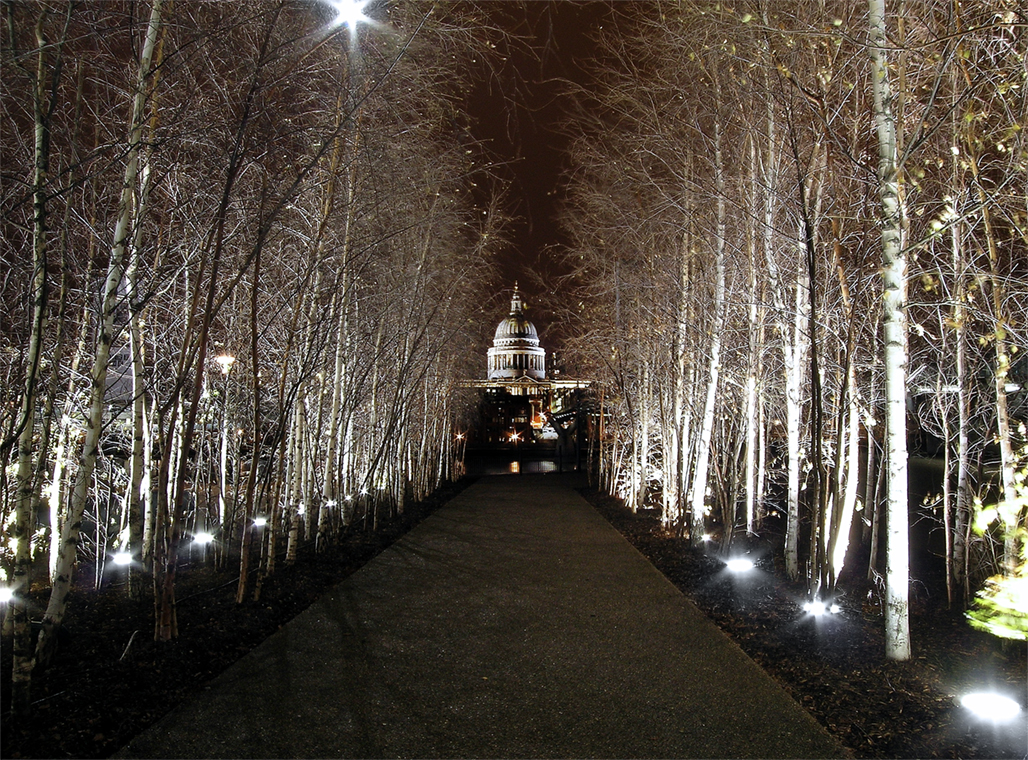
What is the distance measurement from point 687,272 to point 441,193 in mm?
4453

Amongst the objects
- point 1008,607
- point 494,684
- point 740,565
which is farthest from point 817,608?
point 494,684

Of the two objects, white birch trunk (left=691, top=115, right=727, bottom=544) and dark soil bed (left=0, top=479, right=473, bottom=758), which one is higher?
white birch trunk (left=691, top=115, right=727, bottom=544)

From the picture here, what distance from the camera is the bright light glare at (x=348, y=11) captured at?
4.91m

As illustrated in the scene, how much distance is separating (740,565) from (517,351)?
79810mm

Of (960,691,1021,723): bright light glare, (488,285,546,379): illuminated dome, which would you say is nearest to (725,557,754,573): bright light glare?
(960,691,1021,723): bright light glare

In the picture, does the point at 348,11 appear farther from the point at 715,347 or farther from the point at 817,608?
the point at 817,608

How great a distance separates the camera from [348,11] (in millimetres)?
5230

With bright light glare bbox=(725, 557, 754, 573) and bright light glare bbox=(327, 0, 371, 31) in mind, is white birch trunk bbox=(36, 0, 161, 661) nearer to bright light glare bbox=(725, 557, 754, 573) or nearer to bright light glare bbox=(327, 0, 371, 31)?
bright light glare bbox=(327, 0, 371, 31)

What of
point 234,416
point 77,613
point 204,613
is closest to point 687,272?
point 234,416

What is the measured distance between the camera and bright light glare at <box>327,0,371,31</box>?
4.91 meters

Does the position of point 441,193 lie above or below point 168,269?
above

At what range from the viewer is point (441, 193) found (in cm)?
1129

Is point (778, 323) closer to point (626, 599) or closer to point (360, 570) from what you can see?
point (626, 599)

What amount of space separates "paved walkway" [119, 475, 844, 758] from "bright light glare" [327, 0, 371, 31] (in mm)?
4724
